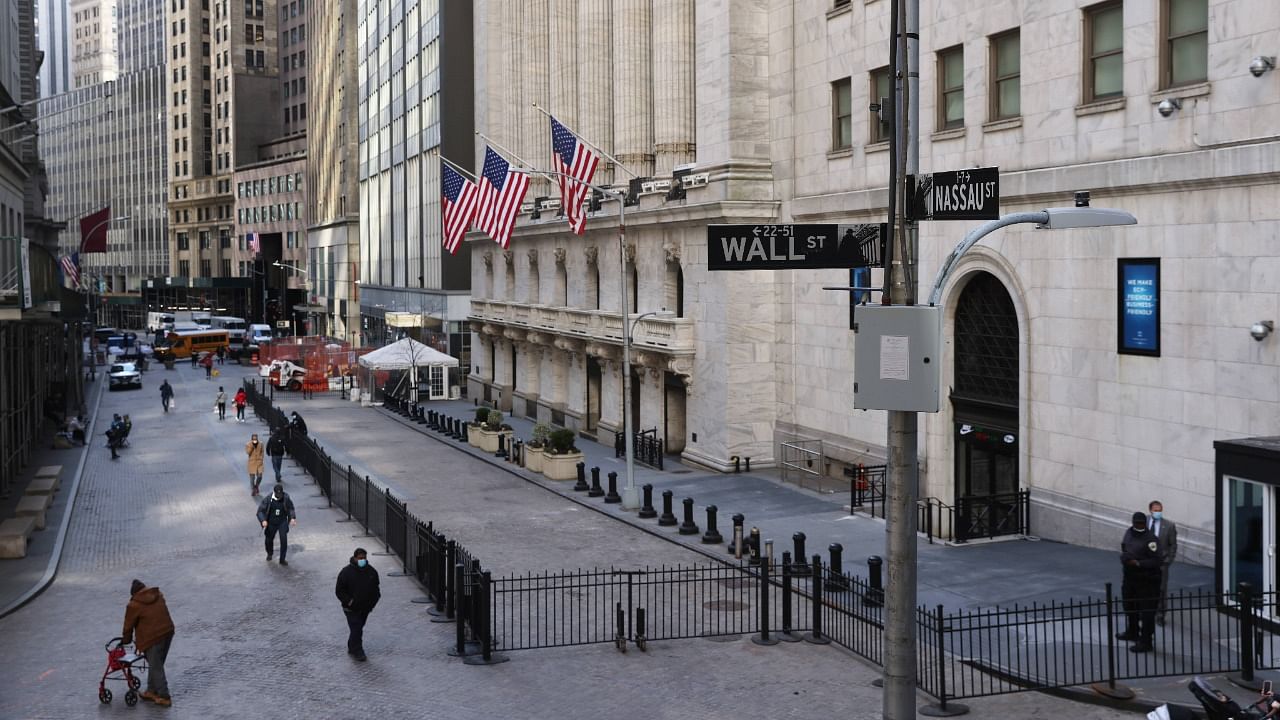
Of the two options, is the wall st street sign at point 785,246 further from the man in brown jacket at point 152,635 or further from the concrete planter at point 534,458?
the concrete planter at point 534,458

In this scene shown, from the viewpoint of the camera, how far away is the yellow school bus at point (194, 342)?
98.4 metres

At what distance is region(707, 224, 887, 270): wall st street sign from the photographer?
11875 millimetres

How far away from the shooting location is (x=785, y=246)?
1202 centimetres

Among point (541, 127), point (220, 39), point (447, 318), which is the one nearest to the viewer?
point (541, 127)

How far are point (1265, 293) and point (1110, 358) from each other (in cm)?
367

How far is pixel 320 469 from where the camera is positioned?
115 feet

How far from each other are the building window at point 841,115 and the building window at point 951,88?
4396 millimetres

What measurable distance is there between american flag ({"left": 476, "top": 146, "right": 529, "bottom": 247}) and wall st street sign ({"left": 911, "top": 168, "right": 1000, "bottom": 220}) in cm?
2745

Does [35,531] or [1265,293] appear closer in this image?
[1265,293]

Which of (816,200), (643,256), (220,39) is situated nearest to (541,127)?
(643,256)

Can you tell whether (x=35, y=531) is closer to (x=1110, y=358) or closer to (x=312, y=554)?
(x=312, y=554)

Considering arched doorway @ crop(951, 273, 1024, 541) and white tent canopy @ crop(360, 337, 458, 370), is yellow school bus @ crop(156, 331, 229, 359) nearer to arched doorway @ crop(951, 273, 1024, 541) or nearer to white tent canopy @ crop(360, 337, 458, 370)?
white tent canopy @ crop(360, 337, 458, 370)

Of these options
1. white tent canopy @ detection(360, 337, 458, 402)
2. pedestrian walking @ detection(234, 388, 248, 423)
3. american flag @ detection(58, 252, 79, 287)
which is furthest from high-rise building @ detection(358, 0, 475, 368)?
american flag @ detection(58, 252, 79, 287)

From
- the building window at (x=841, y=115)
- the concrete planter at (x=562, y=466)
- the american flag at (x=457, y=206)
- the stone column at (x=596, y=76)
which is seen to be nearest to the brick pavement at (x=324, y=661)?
the concrete planter at (x=562, y=466)
